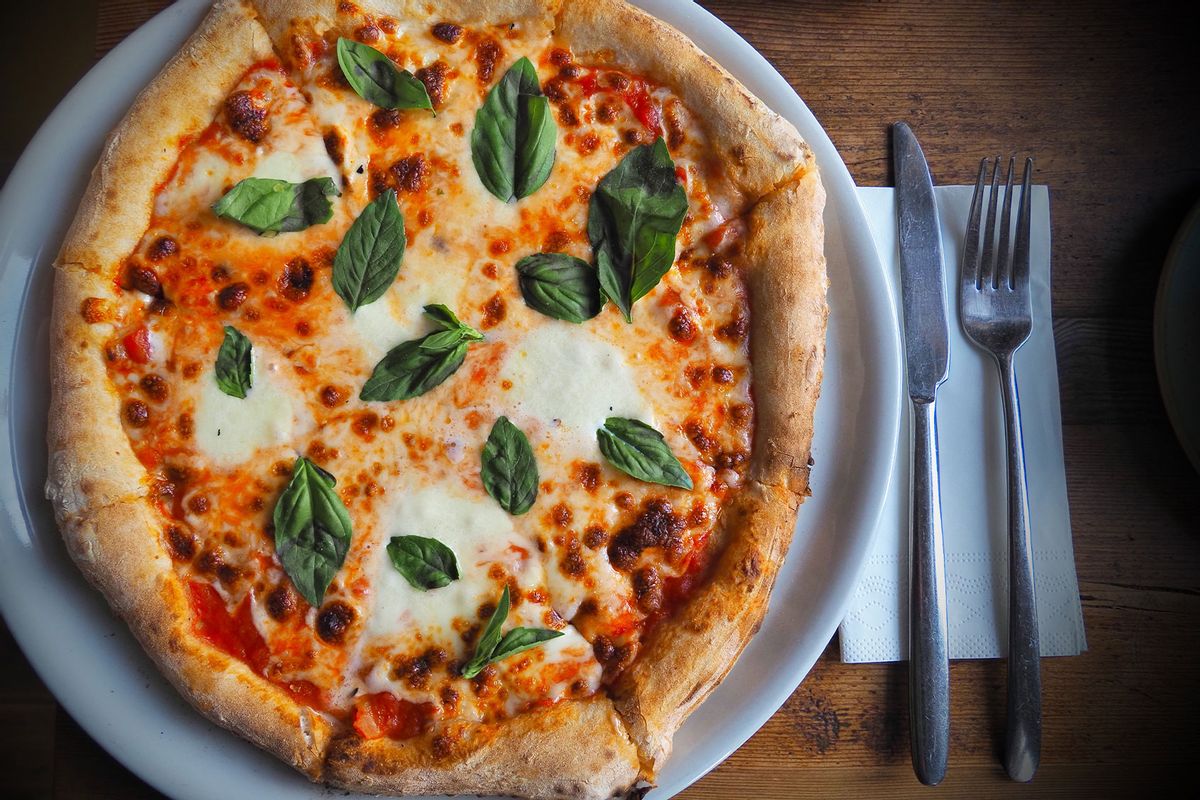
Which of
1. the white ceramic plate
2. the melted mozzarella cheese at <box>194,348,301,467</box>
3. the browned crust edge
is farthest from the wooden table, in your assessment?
the melted mozzarella cheese at <box>194,348,301,467</box>

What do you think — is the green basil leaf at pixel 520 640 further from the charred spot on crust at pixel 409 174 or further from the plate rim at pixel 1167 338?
the plate rim at pixel 1167 338

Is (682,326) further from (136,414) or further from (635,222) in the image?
(136,414)

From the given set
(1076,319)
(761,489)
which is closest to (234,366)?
(761,489)

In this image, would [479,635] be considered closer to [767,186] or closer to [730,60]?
[767,186]

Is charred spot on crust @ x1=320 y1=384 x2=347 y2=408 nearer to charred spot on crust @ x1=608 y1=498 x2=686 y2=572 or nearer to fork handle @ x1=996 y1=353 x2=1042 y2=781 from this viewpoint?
charred spot on crust @ x1=608 y1=498 x2=686 y2=572

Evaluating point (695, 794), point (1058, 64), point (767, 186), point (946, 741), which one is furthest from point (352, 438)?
point (1058, 64)

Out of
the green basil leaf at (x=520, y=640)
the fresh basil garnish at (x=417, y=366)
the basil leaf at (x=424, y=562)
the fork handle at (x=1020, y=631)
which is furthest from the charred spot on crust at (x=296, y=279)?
the fork handle at (x=1020, y=631)
